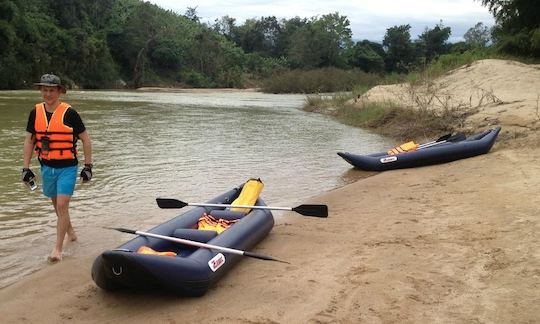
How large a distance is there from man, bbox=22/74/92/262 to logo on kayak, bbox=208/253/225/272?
58.2 inches

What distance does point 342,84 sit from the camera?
4400cm

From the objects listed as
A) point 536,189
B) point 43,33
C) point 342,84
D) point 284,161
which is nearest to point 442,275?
point 536,189

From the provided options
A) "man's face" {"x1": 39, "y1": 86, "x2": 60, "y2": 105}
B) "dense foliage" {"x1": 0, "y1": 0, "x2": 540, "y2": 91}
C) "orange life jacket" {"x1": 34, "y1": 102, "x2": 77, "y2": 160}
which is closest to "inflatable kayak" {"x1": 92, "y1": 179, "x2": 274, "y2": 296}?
"orange life jacket" {"x1": 34, "y1": 102, "x2": 77, "y2": 160}

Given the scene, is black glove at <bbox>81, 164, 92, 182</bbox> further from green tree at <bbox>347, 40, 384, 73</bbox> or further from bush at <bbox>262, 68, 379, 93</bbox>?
green tree at <bbox>347, 40, 384, 73</bbox>

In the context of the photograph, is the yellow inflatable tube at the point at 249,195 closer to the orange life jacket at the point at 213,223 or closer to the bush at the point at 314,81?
the orange life jacket at the point at 213,223

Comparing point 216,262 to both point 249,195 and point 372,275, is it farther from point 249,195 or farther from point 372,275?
point 249,195

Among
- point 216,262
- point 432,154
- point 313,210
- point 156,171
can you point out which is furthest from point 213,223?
point 432,154

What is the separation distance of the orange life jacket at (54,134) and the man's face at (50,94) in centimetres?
8

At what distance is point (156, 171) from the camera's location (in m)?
8.84

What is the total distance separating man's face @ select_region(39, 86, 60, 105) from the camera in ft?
14.5

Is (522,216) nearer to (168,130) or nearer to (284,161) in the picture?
(284,161)

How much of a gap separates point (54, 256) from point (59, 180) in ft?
2.14

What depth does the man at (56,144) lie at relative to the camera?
4473 millimetres

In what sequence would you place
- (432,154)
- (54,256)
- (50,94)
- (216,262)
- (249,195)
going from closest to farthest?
(216,262), (50,94), (54,256), (249,195), (432,154)
